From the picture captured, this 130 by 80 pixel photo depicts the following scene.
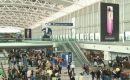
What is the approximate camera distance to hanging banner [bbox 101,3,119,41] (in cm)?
1597

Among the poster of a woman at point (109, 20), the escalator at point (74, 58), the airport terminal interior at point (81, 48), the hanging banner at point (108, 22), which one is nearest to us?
the hanging banner at point (108, 22)

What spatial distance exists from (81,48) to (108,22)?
15.5 metres

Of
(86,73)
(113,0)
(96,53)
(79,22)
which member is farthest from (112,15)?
(79,22)

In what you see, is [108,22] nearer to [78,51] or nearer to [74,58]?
[74,58]

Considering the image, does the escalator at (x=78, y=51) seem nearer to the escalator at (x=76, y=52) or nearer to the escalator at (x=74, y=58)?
the escalator at (x=76, y=52)

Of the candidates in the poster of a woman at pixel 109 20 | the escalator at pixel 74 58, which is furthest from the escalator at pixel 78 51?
the poster of a woman at pixel 109 20

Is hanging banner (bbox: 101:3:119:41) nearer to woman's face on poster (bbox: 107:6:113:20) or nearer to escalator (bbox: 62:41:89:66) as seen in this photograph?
woman's face on poster (bbox: 107:6:113:20)

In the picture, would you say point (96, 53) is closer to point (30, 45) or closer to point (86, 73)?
point (30, 45)

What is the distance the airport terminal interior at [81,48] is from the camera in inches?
660

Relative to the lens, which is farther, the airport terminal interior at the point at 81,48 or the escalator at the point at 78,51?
the escalator at the point at 78,51

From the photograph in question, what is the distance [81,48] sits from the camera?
104 feet

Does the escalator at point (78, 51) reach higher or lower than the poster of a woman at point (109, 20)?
lower

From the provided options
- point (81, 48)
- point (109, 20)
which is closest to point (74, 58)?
point (81, 48)

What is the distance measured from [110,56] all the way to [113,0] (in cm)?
644
